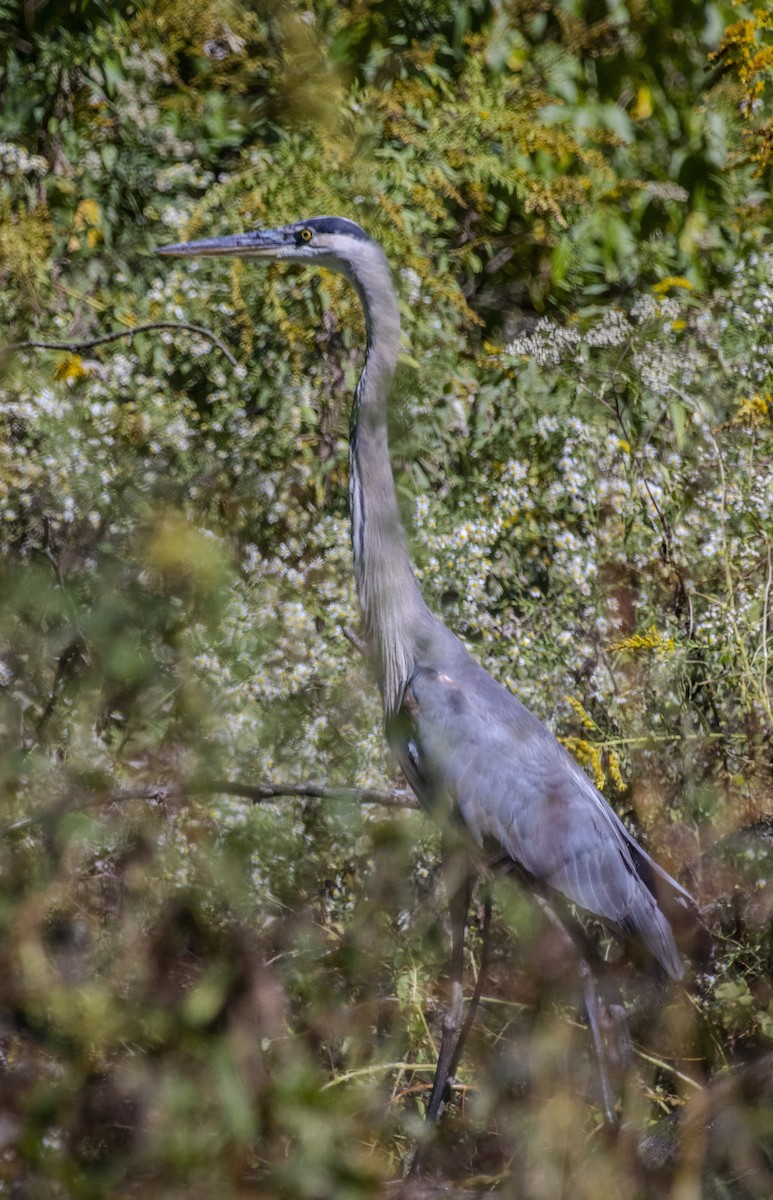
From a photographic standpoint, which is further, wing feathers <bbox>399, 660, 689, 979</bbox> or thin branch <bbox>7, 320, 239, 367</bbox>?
thin branch <bbox>7, 320, 239, 367</bbox>

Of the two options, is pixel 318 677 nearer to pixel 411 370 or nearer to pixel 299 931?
pixel 411 370

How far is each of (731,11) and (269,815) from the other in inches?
125

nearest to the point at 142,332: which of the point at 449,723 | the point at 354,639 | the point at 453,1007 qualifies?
the point at 354,639

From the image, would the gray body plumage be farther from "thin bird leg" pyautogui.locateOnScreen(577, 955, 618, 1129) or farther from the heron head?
"thin bird leg" pyautogui.locateOnScreen(577, 955, 618, 1129)

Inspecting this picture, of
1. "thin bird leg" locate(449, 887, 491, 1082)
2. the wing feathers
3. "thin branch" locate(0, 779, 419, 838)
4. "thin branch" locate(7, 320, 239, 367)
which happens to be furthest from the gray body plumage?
"thin branch" locate(7, 320, 239, 367)

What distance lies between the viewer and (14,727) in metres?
2.83

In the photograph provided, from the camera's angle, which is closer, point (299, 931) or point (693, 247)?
point (299, 931)

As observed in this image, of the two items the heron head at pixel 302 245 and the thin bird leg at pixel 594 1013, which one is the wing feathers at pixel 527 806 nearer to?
the thin bird leg at pixel 594 1013

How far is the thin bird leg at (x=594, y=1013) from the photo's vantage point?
231 cm

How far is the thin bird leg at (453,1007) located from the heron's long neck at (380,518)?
46 cm

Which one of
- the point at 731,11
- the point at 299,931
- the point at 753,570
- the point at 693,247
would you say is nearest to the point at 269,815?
the point at 299,931

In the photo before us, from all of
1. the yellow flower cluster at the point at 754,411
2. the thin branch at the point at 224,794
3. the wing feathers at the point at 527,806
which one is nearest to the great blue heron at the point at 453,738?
the wing feathers at the point at 527,806

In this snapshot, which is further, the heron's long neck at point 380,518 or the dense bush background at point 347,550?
the heron's long neck at point 380,518

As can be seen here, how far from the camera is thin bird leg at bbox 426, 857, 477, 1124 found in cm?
261
